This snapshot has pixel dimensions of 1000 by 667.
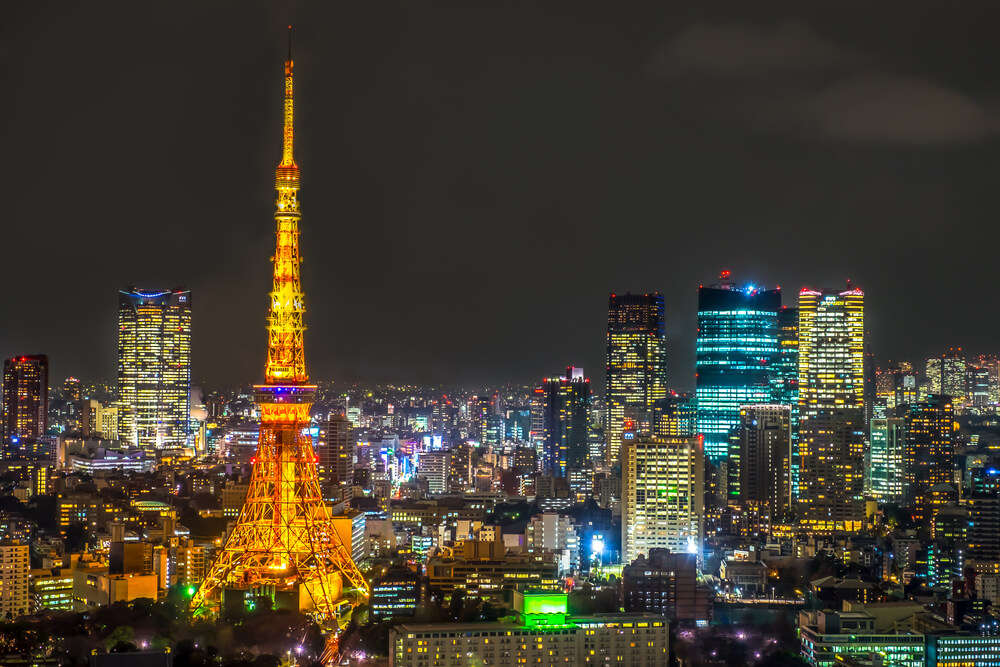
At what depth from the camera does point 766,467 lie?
27.8 m

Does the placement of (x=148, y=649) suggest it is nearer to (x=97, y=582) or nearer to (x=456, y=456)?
(x=97, y=582)

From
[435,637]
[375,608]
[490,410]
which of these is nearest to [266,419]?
[375,608]

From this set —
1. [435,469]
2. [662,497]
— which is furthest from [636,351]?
[662,497]

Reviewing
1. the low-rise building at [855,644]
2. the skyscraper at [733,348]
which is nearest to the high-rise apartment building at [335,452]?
the skyscraper at [733,348]

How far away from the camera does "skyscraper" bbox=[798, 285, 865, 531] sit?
26.3 metres

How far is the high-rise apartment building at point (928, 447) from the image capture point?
2834 cm

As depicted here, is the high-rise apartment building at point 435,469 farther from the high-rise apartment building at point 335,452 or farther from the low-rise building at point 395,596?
the low-rise building at point 395,596

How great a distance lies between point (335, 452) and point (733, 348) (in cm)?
1038

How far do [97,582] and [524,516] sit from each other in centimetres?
910

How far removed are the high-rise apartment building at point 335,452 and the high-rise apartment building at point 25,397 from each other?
785cm

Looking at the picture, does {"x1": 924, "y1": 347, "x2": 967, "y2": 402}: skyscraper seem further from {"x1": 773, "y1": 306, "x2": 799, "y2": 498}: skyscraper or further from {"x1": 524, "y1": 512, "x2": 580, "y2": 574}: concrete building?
{"x1": 524, "y1": 512, "x2": 580, "y2": 574}: concrete building

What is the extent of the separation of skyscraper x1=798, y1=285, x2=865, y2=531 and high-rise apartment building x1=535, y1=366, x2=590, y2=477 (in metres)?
4.72

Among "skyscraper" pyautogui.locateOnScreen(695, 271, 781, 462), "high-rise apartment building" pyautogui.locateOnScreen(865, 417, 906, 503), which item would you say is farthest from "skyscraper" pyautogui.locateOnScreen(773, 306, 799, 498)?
"high-rise apartment building" pyautogui.locateOnScreen(865, 417, 906, 503)

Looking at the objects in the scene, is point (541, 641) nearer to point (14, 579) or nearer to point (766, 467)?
point (14, 579)
